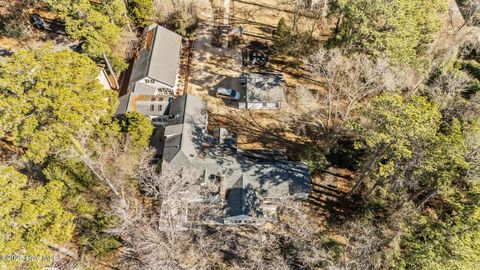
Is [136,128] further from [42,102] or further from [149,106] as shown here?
[42,102]

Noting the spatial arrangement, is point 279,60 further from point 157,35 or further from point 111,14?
point 111,14

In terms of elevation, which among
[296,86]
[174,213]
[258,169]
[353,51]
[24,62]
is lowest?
[174,213]

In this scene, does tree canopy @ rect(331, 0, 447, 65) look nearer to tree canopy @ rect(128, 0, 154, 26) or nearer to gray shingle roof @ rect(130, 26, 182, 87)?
gray shingle roof @ rect(130, 26, 182, 87)

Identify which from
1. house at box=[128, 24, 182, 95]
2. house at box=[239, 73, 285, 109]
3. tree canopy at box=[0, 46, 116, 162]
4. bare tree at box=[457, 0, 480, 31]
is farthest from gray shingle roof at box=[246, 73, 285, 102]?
bare tree at box=[457, 0, 480, 31]

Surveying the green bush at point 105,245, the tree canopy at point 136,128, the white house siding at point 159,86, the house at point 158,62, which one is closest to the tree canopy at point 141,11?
the house at point 158,62

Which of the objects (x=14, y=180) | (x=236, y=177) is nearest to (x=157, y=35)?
(x=236, y=177)

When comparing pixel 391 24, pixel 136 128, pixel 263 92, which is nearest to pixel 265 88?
pixel 263 92

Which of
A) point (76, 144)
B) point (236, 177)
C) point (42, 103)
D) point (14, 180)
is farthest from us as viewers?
point (236, 177)
